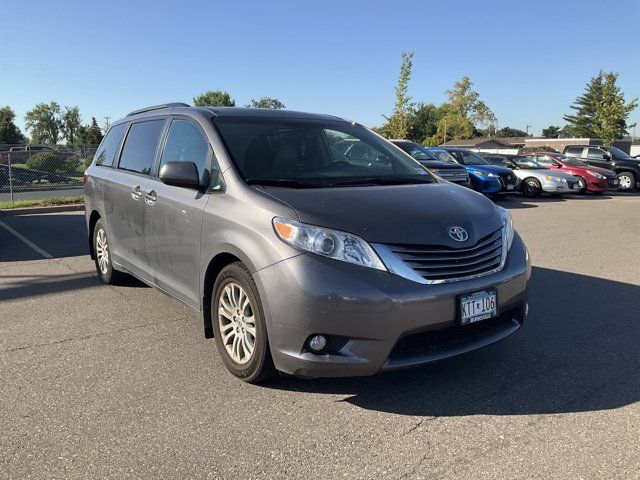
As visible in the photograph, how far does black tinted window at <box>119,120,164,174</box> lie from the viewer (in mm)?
4586

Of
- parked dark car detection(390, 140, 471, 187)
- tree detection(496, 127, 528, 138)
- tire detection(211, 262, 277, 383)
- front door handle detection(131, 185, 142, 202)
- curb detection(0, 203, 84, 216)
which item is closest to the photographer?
tire detection(211, 262, 277, 383)

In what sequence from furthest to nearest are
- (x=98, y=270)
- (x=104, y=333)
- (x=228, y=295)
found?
(x=98, y=270) < (x=104, y=333) < (x=228, y=295)

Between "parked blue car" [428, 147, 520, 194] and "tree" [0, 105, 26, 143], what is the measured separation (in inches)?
2986

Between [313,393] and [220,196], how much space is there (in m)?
1.41

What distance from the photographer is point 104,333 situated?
4.33m

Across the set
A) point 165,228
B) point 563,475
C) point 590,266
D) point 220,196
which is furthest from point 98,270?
point 590,266

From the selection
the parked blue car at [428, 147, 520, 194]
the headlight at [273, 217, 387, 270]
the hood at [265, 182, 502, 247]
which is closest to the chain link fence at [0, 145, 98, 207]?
the parked blue car at [428, 147, 520, 194]

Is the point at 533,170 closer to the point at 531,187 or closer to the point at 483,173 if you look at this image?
the point at 531,187

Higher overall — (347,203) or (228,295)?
A: (347,203)

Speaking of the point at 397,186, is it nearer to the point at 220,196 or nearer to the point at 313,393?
the point at 220,196

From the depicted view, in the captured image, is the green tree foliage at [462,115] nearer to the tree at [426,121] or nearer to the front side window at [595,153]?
the tree at [426,121]

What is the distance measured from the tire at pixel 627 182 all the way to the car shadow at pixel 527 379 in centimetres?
1973

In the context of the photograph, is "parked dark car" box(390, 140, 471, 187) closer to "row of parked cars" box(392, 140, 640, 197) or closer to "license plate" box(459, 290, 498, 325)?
"row of parked cars" box(392, 140, 640, 197)

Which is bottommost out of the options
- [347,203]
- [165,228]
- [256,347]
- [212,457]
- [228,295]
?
[212,457]
